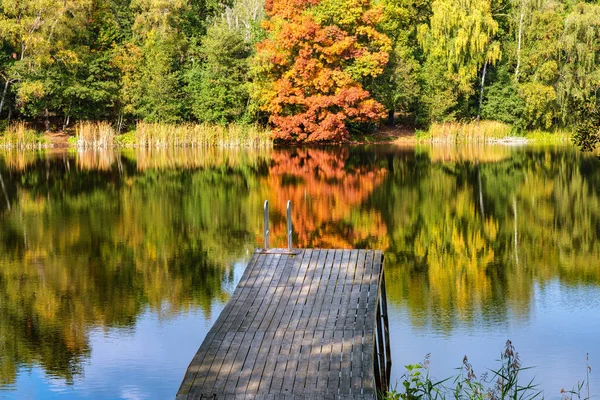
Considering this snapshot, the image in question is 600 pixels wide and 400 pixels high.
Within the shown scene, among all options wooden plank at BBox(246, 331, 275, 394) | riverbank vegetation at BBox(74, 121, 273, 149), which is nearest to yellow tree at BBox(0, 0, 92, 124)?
riverbank vegetation at BBox(74, 121, 273, 149)

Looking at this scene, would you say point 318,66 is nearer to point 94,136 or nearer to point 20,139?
point 94,136

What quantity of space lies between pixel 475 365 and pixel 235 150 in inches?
1276

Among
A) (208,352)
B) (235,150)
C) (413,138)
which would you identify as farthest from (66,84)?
(208,352)

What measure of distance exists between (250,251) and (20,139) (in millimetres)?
28621

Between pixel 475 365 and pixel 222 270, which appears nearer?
pixel 475 365

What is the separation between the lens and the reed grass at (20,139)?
40.7 metres

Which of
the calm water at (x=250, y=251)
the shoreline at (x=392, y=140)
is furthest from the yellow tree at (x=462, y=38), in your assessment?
the calm water at (x=250, y=251)

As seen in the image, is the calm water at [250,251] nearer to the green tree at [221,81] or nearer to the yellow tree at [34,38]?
the yellow tree at [34,38]

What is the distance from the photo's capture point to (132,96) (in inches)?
1729

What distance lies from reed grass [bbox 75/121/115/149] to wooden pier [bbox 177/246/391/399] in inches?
1326

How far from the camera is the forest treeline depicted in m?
41.9

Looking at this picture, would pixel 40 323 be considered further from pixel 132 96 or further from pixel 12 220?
pixel 132 96

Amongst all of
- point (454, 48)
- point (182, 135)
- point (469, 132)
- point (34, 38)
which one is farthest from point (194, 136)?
point (469, 132)

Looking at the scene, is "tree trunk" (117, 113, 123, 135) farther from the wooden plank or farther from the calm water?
the wooden plank
